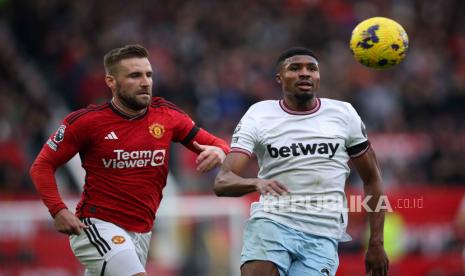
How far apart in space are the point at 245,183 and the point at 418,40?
48.3 feet

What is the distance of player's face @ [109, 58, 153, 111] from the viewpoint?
7.86 m

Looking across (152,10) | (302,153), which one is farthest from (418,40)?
(302,153)

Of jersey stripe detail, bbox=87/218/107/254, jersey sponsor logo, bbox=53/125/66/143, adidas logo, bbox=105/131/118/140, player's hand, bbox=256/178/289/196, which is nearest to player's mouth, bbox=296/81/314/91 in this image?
player's hand, bbox=256/178/289/196

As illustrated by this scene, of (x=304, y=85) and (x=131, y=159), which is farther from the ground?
(x=304, y=85)

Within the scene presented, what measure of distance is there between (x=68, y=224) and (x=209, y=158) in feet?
3.91

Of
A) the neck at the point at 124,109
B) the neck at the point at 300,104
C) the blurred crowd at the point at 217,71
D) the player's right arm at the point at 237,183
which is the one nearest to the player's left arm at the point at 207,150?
the player's right arm at the point at 237,183

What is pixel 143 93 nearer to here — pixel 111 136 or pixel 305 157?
pixel 111 136

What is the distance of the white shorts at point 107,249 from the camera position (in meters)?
7.50

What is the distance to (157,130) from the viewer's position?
7.98 meters

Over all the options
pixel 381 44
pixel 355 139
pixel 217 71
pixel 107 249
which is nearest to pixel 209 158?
pixel 107 249

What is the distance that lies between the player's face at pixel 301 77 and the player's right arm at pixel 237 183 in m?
0.68

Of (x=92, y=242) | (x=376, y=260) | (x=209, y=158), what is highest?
(x=209, y=158)

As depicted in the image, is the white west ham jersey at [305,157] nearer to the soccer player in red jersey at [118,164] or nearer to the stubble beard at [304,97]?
the stubble beard at [304,97]

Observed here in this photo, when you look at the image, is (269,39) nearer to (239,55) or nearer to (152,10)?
(239,55)
